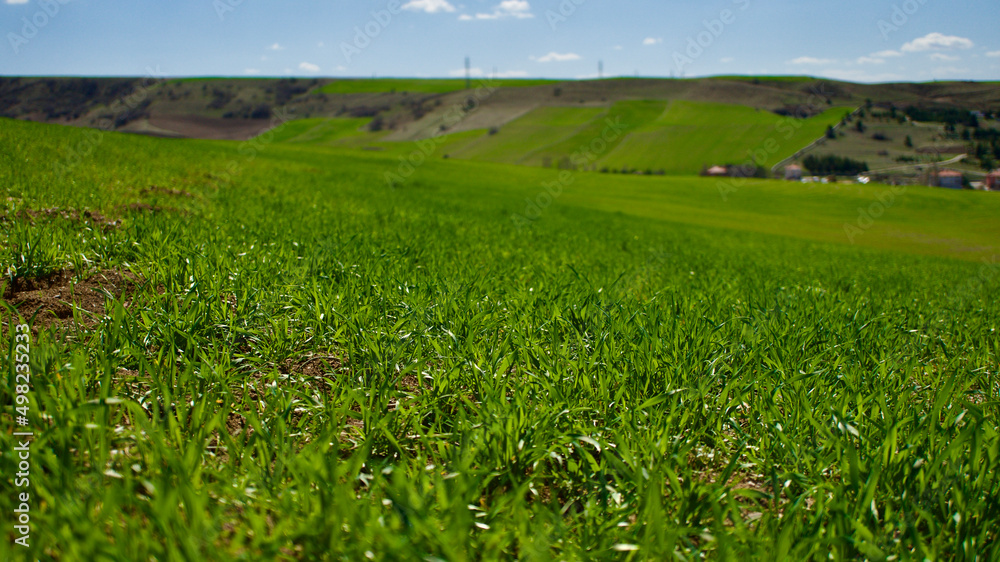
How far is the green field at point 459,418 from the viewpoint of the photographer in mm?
1585

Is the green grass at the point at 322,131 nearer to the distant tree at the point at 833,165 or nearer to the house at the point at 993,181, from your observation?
the distant tree at the point at 833,165

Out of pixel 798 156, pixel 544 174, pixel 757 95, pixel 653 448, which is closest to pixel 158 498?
pixel 653 448

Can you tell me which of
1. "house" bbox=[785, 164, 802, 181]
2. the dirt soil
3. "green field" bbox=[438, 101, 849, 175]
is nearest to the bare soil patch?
"green field" bbox=[438, 101, 849, 175]

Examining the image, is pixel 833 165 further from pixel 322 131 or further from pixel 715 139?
pixel 322 131

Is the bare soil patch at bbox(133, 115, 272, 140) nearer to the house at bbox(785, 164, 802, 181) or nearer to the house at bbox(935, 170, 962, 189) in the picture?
the house at bbox(785, 164, 802, 181)

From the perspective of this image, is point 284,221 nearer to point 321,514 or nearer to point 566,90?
point 321,514

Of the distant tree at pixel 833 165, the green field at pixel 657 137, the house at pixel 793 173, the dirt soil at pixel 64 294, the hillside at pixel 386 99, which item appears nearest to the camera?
the dirt soil at pixel 64 294

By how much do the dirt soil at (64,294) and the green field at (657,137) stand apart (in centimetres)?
10113

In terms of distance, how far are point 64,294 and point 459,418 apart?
123 inches

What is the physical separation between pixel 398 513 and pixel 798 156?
11888 centimetres

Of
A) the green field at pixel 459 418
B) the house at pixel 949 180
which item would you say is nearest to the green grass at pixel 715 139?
the house at pixel 949 180

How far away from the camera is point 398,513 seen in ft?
5.26

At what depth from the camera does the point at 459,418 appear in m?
2.23

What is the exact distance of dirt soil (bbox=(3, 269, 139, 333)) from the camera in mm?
3143
